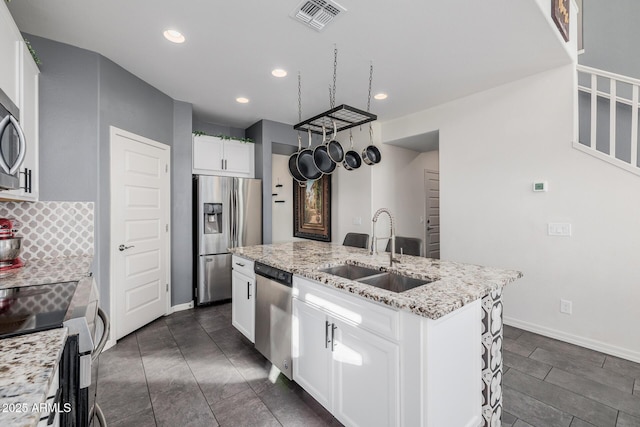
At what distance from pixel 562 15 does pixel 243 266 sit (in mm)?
3450

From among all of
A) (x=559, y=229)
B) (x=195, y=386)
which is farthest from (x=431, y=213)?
(x=195, y=386)

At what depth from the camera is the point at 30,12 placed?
2.02 metres

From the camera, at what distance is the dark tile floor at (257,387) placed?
175 cm

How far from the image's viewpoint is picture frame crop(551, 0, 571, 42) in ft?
7.14

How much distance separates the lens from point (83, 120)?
8.18ft

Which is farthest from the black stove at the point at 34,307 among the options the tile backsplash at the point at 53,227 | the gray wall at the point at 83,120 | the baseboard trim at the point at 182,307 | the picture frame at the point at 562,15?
the picture frame at the point at 562,15

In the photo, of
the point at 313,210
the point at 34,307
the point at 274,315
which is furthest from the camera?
the point at 313,210

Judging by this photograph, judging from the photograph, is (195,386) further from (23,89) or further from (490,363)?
(23,89)

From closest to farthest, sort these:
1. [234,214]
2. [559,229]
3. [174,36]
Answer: [174,36] → [559,229] → [234,214]

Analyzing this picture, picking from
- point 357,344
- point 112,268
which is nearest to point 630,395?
point 357,344

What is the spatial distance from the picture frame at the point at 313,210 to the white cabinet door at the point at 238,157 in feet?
3.70

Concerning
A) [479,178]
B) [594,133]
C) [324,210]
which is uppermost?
[594,133]

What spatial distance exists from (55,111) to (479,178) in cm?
421

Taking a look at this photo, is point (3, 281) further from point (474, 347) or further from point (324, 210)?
point (324, 210)
